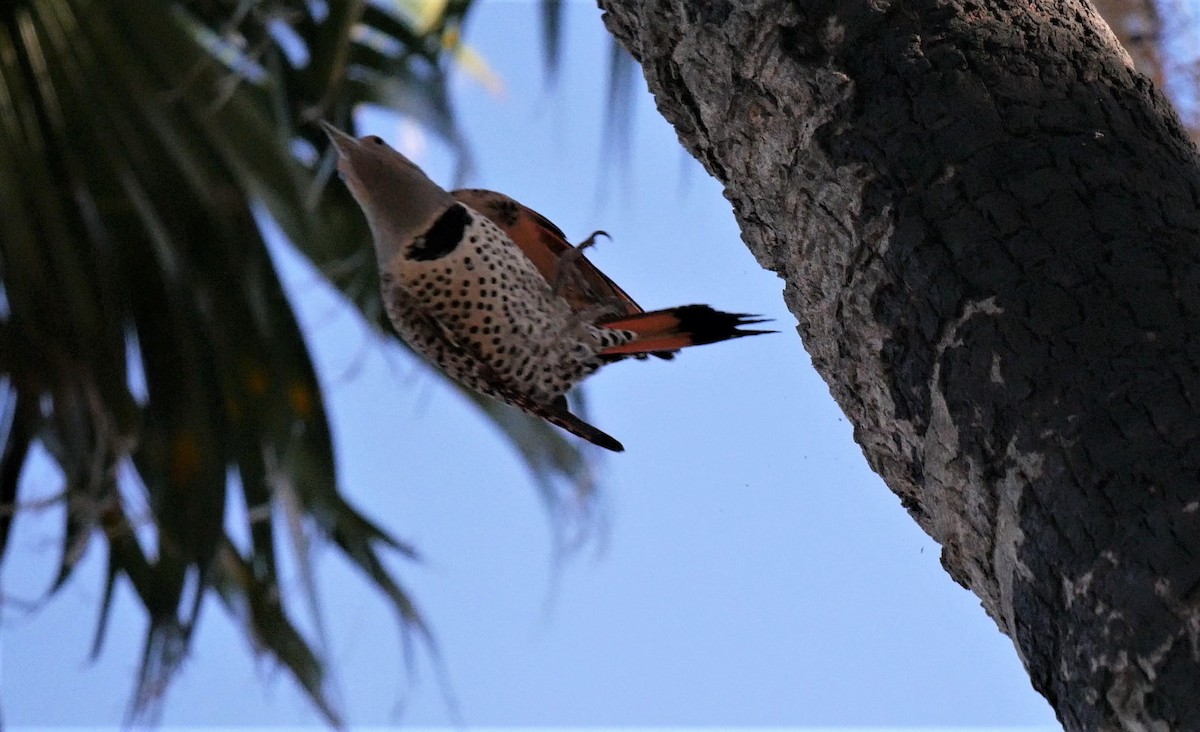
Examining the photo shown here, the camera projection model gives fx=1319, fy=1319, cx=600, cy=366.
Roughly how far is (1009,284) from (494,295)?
4.94 ft

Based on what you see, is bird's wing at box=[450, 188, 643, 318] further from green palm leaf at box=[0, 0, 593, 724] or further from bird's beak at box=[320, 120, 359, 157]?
green palm leaf at box=[0, 0, 593, 724]

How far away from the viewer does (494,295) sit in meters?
2.64

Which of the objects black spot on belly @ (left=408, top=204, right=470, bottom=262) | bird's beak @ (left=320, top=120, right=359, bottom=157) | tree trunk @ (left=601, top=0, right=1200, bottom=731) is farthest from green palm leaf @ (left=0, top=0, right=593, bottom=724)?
tree trunk @ (left=601, top=0, right=1200, bottom=731)

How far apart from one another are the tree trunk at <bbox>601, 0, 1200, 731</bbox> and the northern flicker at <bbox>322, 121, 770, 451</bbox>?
1.00 metres

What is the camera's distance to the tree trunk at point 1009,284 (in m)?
1.10

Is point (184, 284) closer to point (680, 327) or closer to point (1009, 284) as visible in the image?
point (680, 327)

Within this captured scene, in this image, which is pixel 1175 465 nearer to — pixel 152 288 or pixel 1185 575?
pixel 1185 575

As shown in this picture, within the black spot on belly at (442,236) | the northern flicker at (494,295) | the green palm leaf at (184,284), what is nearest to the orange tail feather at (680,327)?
the northern flicker at (494,295)

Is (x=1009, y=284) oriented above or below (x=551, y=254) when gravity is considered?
below

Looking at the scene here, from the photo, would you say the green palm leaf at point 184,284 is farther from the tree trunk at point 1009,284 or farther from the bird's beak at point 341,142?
the tree trunk at point 1009,284

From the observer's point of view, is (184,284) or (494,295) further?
(184,284)

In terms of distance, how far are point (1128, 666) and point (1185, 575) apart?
9 cm

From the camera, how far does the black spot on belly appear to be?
8.72ft

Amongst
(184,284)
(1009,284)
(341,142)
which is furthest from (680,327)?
(184,284)
